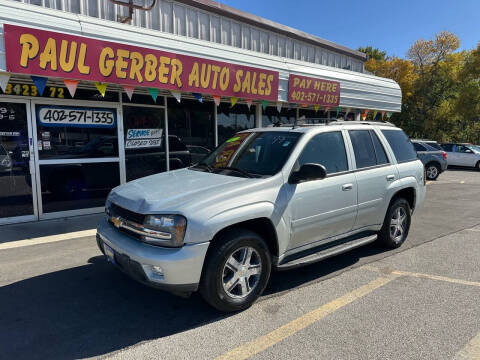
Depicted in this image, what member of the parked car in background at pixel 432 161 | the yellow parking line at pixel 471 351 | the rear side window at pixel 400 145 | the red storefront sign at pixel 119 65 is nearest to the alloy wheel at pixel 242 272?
the yellow parking line at pixel 471 351

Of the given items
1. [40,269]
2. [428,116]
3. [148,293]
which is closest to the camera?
[148,293]

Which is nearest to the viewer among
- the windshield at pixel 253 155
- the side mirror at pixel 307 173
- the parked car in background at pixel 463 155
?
the side mirror at pixel 307 173

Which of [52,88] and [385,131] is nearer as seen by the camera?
[385,131]

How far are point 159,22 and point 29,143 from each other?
4.31 metres

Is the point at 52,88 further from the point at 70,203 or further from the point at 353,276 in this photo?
the point at 353,276

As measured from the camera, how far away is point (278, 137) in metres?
4.11

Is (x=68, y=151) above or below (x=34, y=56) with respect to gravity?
below

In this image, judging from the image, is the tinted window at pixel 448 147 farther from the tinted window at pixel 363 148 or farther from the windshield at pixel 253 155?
the windshield at pixel 253 155

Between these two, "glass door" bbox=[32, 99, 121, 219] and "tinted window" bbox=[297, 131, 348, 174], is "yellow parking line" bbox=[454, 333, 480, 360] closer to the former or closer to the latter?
"tinted window" bbox=[297, 131, 348, 174]

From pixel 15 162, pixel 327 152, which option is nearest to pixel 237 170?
pixel 327 152

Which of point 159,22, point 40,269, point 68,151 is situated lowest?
point 40,269

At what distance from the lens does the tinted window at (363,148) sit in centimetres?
436

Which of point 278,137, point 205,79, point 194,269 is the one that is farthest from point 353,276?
point 205,79

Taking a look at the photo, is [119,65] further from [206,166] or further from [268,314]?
[268,314]
